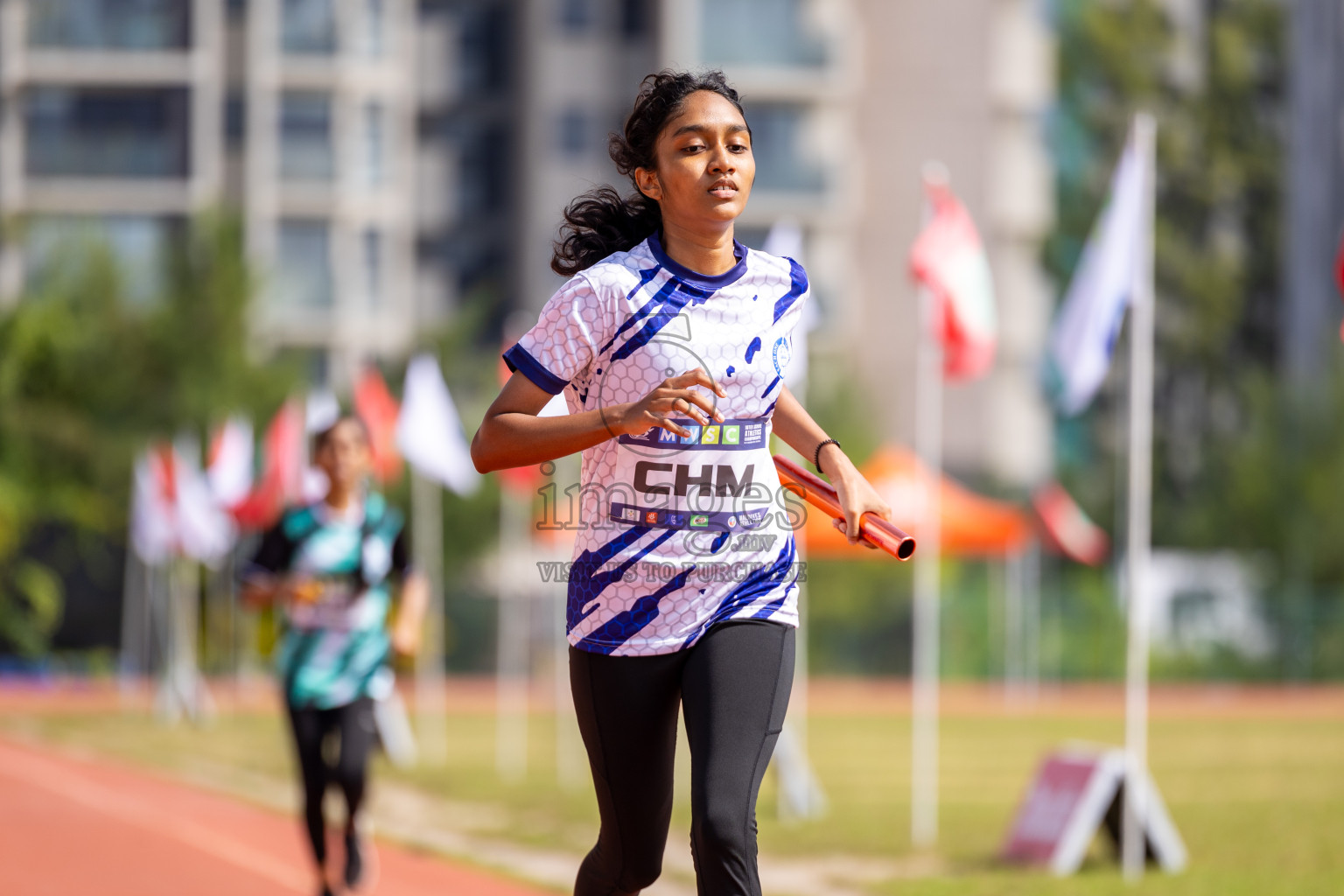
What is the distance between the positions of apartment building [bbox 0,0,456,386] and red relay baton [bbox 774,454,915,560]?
46043mm

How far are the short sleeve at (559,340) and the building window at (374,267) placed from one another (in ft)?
170

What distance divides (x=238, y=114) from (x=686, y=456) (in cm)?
5159

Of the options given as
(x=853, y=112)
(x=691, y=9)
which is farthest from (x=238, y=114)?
(x=853, y=112)

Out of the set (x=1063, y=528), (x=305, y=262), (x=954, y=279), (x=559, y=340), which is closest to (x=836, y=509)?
(x=559, y=340)

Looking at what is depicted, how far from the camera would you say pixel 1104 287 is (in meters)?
11.9

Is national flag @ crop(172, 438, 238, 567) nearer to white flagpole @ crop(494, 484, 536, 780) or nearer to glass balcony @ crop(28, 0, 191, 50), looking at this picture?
white flagpole @ crop(494, 484, 536, 780)

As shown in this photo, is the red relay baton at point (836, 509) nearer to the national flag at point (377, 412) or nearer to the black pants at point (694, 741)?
the black pants at point (694, 741)

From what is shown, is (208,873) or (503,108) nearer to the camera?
(208,873)

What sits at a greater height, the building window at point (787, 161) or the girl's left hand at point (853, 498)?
the building window at point (787, 161)

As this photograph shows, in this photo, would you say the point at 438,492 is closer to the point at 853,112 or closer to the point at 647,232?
the point at 853,112

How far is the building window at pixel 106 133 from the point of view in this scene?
172ft

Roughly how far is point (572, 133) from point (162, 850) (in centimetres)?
4518

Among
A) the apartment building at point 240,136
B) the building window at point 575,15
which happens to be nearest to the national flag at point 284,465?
the apartment building at point 240,136

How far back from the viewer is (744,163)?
16.1 feet
